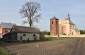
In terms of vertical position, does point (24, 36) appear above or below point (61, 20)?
below

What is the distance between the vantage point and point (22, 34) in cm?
6925

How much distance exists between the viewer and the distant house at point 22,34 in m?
67.9

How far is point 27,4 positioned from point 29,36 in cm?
1829

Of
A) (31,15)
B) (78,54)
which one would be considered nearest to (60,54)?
Answer: (78,54)

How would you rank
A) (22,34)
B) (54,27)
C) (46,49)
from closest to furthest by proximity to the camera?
1. (46,49)
2. (22,34)
3. (54,27)

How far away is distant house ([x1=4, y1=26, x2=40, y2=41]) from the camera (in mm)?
67875

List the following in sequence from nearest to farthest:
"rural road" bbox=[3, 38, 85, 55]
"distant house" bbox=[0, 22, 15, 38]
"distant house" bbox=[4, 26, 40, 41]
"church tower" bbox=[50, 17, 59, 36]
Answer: "rural road" bbox=[3, 38, 85, 55]
"distant house" bbox=[4, 26, 40, 41]
"distant house" bbox=[0, 22, 15, 38]
"church tower" bbox=[50, 17, 59, 36]

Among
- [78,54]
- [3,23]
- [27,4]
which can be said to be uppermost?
[27,4]

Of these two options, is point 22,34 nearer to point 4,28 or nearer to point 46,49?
point 4,28

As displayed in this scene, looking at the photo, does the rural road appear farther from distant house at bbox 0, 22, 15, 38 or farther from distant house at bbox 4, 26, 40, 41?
distant house at bbox 0, 22, 15, 38

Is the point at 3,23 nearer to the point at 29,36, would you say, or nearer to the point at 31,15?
the point at 31,15

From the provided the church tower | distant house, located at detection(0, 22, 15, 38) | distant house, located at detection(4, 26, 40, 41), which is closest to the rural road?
distant house, located at detection(4, 26, 40, 41)

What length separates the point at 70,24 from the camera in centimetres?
11794

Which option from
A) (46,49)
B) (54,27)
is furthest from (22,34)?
(46,49)
